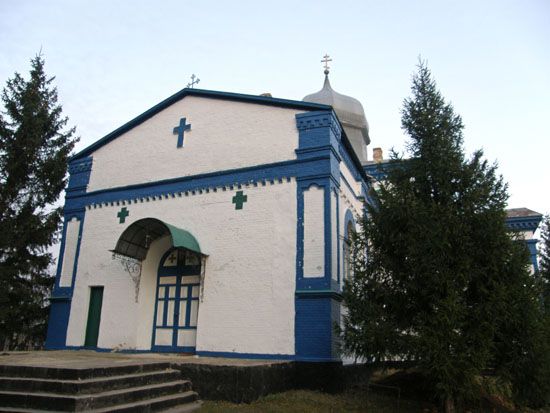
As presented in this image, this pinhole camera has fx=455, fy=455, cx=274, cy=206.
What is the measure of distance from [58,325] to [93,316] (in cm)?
132

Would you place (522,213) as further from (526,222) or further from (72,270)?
(72,270)

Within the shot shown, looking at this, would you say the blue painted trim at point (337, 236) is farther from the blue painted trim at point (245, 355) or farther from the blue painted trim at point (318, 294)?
the blue painted trim at point (245, 355)

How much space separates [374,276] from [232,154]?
5.80 m

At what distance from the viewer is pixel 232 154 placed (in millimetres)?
13016

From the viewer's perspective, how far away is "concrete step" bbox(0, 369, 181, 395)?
6566 millimetres

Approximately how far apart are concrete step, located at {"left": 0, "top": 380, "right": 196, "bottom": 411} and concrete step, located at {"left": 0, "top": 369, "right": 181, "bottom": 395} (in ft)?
0.32

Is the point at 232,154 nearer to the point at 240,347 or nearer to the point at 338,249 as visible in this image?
the point at 338,249

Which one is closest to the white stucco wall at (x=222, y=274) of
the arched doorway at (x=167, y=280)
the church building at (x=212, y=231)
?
the church building at (x=212, y=231)

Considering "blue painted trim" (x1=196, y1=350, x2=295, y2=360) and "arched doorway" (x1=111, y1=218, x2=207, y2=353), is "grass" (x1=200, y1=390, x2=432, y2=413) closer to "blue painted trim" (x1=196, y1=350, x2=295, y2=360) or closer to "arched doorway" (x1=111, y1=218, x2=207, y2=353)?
"blue painted trim" (x1=196, y1=350, x2=295, y2=360)

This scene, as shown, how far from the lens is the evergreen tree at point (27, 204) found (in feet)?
54.4

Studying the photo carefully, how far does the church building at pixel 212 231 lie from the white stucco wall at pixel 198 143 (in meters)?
0.04

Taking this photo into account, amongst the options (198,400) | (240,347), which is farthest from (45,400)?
(240,347)

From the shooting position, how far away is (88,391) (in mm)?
6637

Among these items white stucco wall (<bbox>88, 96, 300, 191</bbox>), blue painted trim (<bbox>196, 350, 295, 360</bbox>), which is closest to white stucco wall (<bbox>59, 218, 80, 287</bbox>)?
white stucco wall (<bbox>88, 96, 300, 191</bbox>)
